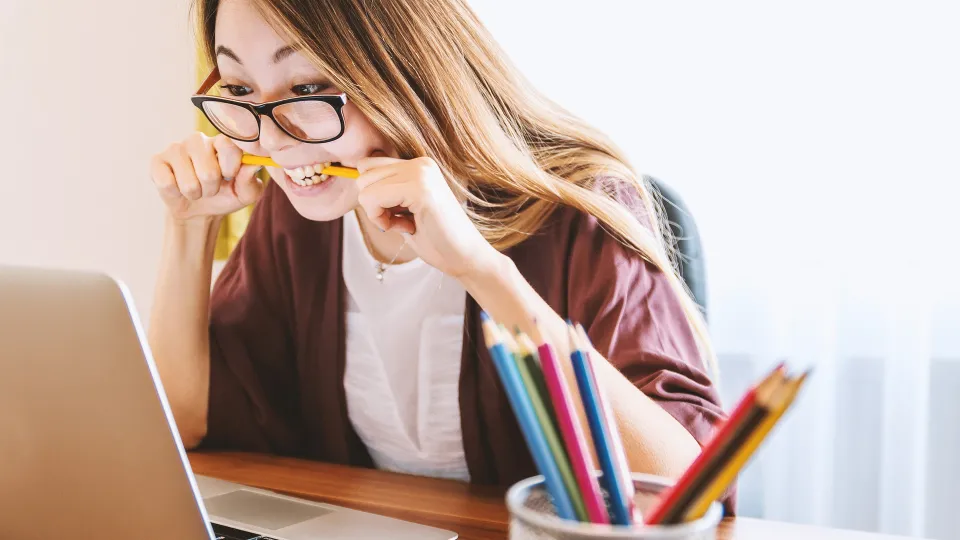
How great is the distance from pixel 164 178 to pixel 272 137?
229mm

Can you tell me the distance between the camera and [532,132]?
1.07m

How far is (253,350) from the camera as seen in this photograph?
1219 mm

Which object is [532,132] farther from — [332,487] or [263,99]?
[332,487]

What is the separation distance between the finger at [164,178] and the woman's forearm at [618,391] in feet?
1.64

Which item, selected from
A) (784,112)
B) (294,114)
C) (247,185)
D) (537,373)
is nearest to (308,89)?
(294,114)

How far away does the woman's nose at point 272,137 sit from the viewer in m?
0.93

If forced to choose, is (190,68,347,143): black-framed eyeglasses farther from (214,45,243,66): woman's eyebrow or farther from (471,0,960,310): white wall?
(471,0,960,310): white wall

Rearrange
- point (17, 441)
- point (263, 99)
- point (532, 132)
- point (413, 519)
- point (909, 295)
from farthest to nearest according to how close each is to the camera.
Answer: point (909, 295), point (532, 132), point (263, 99), point (413, 519), point (17, 441)

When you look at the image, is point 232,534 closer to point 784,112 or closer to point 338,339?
point 338,339

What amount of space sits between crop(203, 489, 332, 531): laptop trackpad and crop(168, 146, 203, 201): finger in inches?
17.7

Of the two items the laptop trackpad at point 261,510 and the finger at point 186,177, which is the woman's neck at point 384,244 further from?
the laptop trackpad at point 261,510

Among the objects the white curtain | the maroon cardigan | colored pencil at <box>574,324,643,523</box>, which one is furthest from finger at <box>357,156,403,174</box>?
the white curtain

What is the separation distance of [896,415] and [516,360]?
58.1 inches

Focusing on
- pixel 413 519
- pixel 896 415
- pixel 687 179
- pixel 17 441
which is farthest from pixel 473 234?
pixel 896 415
